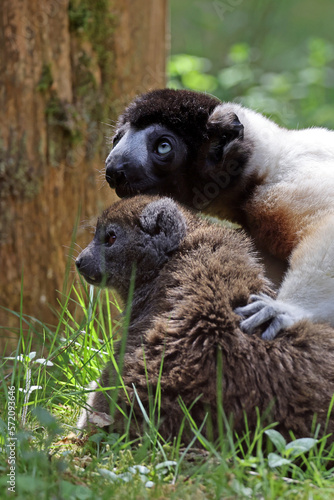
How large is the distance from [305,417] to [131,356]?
85 cm

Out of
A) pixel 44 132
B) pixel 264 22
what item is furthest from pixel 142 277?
pixel 264 22

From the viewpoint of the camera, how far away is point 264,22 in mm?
12055

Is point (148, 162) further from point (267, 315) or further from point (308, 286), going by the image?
point (267, 315)

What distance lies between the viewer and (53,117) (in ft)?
17.2

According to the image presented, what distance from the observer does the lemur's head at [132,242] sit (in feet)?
10.6

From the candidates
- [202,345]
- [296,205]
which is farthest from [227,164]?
[202,345]

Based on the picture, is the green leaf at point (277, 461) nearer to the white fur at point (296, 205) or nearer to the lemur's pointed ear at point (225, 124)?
the white fur at point (296, 205)

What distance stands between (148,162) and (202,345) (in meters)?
1.52

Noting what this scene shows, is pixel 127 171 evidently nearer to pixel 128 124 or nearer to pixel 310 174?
pixel 128 124

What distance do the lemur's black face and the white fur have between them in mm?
347

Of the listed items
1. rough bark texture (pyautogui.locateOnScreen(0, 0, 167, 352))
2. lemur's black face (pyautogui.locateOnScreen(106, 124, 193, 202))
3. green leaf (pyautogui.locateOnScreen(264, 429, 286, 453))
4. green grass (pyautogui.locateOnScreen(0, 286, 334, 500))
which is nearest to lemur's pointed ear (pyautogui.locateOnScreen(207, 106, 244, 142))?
lemur's black face (pyautogui.locateOnScreen(106, 124, 193, 202))

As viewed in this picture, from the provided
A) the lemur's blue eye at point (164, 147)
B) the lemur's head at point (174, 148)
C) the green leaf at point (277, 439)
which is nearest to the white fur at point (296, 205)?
the lemur's head at point (174, 148)

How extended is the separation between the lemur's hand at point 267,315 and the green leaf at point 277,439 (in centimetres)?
48

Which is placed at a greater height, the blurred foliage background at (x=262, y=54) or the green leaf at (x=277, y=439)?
the blurred foliage background at (x=262, y=54)
